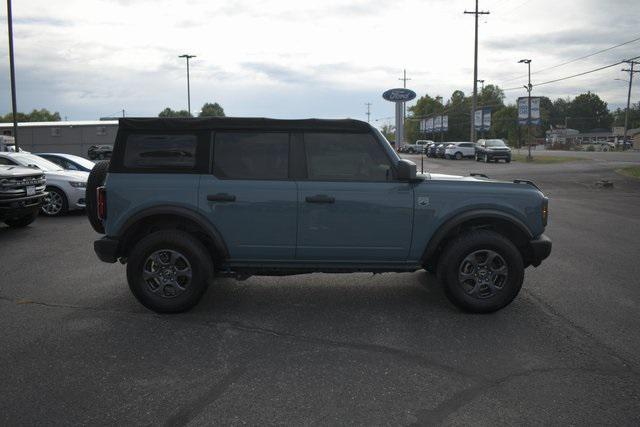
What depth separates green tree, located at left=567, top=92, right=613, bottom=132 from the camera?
157 metres

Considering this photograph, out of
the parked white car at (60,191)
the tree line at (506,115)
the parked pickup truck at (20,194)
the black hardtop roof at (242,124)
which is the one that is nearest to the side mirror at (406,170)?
the black hardtop roof at (242,124)

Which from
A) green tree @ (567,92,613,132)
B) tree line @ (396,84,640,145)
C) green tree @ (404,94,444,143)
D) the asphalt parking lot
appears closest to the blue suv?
the asphalt parking lot

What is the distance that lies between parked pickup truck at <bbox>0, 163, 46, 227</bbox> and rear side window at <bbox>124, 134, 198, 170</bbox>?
5.99 metres

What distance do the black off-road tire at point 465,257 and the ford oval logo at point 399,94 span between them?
60.5 ft

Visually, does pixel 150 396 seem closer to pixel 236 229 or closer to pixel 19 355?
pixel 19 355

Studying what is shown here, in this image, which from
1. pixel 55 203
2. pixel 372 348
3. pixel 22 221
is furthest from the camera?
pixel 55 203

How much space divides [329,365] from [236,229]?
176 cm

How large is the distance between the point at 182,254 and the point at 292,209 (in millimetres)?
1144

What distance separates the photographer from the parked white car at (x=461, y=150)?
50312 millimetres

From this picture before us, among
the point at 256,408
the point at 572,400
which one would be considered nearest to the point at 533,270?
the point at 572,400

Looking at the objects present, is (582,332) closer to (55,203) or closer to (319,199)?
(319,199)

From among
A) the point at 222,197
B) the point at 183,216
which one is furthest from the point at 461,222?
the point at 183,216

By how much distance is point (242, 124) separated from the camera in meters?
5.45

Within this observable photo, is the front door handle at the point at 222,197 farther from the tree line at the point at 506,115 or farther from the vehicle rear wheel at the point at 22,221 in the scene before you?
the tree line at the point at 506,115
